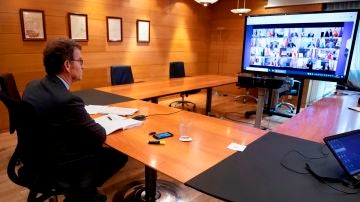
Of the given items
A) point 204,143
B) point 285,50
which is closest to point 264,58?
point 285,50

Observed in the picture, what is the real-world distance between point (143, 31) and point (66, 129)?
13.3 feet

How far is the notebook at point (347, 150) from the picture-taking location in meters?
1.14

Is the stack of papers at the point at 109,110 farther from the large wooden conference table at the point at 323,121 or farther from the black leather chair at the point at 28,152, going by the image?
the large wooden conference table at the point at 323,121

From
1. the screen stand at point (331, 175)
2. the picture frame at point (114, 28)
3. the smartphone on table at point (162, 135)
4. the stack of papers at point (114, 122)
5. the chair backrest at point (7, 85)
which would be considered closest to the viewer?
the screen stand at point (331, 175)

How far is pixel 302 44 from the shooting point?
3.09 meters

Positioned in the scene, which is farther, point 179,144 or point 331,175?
point 179,144

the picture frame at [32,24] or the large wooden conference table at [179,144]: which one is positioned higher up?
the picture frame at [32,24]

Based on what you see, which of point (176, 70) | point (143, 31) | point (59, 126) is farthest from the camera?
point (143, 31)

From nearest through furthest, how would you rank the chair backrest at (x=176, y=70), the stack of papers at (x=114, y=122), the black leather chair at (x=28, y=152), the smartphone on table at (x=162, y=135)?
the black leather chair at (x=28, y=152), the smartphone on table at (x=162, y=135), the stack of papers at (x=114, y=122), the chair backrest at (x=176, y=70)

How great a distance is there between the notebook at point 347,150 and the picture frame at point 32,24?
3848 millimetres

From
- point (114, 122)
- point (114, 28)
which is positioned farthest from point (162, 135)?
point (114, 28)

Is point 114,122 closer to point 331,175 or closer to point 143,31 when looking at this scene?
point 331,175

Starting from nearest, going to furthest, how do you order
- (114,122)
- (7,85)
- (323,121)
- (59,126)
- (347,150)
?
1. (347,150)
2. (59,126)
3. (114,122)
4. (323,121)
5. (7,85)

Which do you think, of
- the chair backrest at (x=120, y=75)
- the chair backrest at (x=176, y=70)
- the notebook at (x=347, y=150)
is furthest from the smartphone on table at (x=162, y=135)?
the chair backrest at (x=176, y=70)
